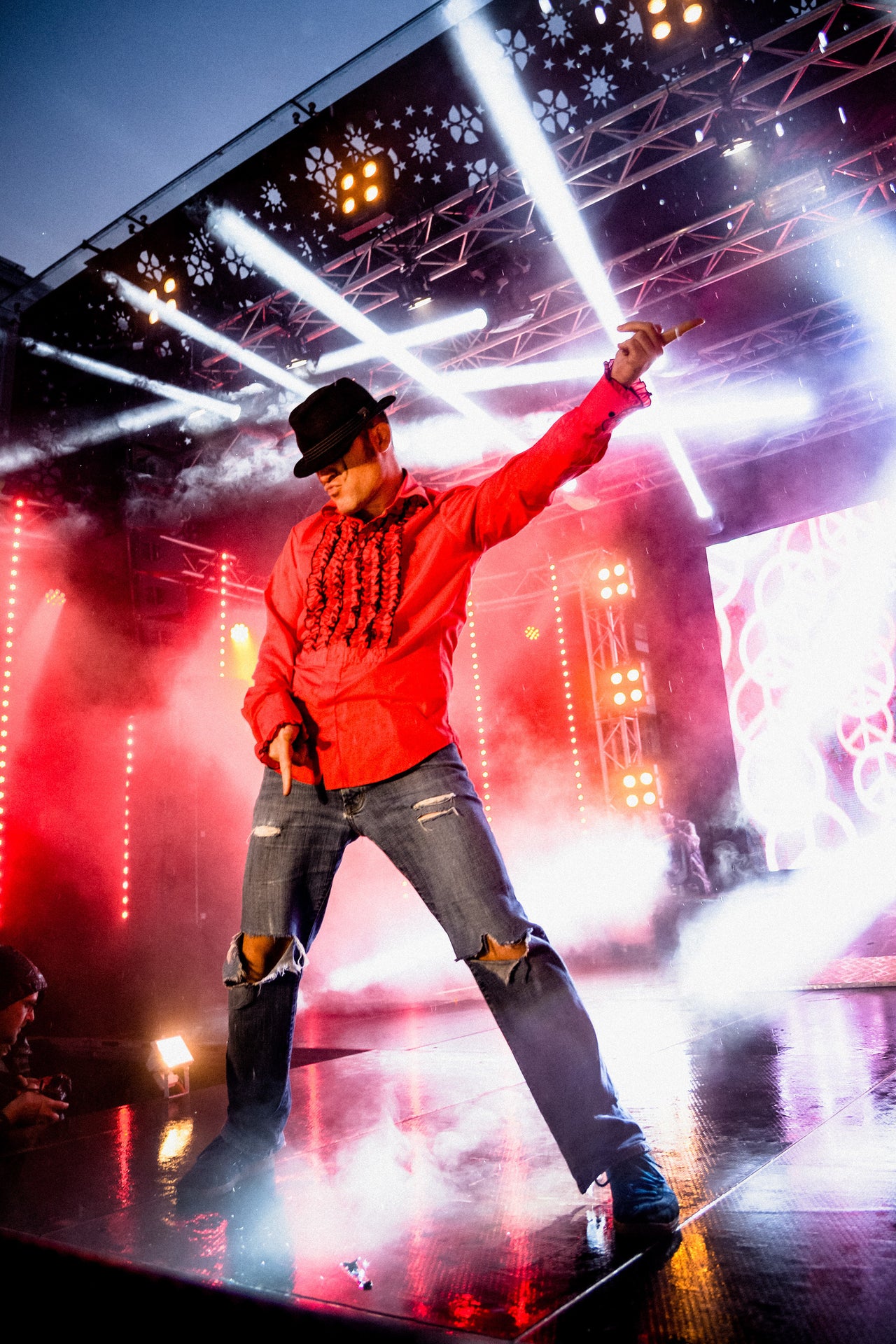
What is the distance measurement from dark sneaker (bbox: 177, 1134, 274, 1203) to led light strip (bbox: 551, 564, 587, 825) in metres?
7.79

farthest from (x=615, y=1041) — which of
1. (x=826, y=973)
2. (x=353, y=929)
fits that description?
(x=353, y=929)

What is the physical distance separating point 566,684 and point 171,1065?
7.30 m

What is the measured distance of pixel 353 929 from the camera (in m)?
8.21

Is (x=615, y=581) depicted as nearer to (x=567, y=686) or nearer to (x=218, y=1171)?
(x=567, y=686)

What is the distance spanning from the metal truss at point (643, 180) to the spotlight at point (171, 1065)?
518cm

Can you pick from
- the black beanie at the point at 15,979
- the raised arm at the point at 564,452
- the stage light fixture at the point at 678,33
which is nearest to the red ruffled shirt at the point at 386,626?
the raised arm at the point at 564,452

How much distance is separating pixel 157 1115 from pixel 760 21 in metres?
6.06

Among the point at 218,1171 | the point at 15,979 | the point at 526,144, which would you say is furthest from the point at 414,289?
the point at 218,1171

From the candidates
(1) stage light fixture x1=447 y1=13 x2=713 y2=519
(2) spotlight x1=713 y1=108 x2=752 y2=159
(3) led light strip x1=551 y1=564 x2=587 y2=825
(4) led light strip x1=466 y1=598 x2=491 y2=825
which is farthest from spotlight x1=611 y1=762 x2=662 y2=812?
(2) spotlight x1=713 y1=108 x2=752 y2=159

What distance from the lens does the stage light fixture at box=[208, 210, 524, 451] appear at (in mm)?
6285

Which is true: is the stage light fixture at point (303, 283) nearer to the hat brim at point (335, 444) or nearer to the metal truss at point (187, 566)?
the metal truss at point (187, 566)

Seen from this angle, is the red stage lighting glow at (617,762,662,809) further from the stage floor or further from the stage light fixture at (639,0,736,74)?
the stage light fixture at (639,0,736,74)

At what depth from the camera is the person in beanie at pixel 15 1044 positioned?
2836 mm

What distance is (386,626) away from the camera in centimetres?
182
